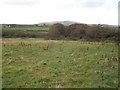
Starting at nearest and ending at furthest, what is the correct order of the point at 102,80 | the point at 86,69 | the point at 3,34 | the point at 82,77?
the point at 102,80 < the point at 82,77 < the point at 86,69 < the point at 3,34

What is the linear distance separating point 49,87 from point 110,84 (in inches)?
95.0

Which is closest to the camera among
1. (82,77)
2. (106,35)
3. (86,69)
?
(82,77)

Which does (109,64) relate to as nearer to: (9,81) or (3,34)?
(9,81)

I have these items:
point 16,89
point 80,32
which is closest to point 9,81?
point 16,89

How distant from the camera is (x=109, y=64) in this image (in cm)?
741

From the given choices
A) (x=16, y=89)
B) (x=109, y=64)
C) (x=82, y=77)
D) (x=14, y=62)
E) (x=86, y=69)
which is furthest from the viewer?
(x=14, y=62)

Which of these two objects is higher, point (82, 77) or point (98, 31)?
point (98, 31)

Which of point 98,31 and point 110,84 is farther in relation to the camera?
point 98,31

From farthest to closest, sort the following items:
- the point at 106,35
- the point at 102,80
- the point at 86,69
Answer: the point at 106,35
the point at 86,69
the point at 102,80

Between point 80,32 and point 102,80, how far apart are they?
23.5 m

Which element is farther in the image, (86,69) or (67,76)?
(86,69)

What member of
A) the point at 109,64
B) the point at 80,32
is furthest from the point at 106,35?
the point at 109,64

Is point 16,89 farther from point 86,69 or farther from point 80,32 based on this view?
point 80,32

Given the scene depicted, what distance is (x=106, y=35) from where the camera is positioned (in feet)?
76.7
